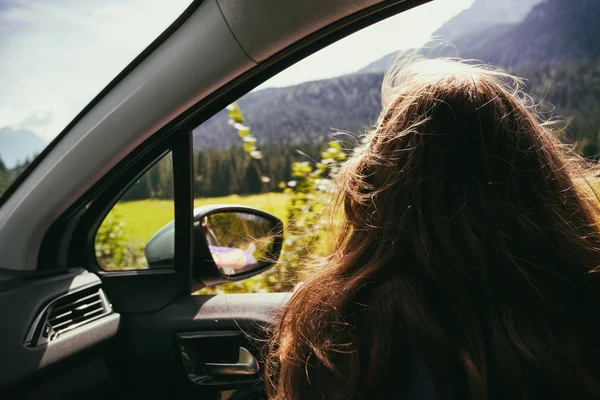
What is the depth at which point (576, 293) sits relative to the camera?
4.79 feet

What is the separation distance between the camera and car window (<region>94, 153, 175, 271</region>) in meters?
2.63

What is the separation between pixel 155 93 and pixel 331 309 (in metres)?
0.92

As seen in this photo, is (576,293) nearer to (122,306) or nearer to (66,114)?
(66,114)

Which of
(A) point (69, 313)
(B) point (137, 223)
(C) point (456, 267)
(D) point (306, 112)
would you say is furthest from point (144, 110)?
(D) point (306, 112)

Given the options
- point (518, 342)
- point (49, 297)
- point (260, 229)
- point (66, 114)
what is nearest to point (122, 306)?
point (49, 297)

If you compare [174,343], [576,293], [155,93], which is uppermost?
[155,93]

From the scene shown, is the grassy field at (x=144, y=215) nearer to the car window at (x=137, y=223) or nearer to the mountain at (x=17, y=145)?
the car window at (x=137, y=223)

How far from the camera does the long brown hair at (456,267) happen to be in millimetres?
1341

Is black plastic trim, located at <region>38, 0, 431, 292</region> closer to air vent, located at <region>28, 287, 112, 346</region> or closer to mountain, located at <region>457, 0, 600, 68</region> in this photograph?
air vent, located at <region>28, 287, 112, 346</region>

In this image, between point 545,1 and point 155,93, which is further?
point 545,1

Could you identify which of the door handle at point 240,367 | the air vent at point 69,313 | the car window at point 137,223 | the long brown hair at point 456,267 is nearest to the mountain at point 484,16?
the long brown hair at point 456,267

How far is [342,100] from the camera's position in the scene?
3.37 m

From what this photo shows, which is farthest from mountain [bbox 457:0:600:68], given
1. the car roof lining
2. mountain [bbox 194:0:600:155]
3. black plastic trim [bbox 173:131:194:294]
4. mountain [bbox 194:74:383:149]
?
black plastic trim [bbox 173:131:194:294]

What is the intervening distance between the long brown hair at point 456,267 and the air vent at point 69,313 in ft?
3.01
